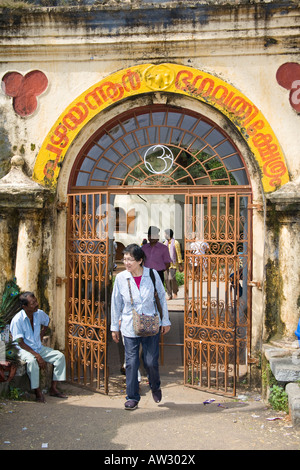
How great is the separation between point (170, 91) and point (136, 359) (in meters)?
3.30

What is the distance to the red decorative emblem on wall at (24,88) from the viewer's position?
21.1 ft

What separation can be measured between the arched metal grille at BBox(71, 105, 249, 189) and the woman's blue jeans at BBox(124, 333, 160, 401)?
86.0 inches

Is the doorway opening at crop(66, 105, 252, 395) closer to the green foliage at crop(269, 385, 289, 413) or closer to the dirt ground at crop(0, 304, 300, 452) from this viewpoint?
the dirt ground at crop(0, 304, 300, 452)

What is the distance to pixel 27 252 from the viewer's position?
20.2 feet

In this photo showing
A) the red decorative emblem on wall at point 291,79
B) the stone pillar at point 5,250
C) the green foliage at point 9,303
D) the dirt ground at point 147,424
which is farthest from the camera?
the stone pillar at point 5,250

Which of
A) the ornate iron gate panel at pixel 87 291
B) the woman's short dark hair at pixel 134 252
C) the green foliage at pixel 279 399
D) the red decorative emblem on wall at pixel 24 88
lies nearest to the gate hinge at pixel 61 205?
the ornate iron gate panel at pixel 87 291

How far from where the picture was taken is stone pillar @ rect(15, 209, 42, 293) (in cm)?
617

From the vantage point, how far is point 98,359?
6.05m

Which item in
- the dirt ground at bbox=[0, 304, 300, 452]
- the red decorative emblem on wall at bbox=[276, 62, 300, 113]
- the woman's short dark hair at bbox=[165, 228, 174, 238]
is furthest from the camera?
the woman's short dark hair at bbox=[165, 228, 174, 238]

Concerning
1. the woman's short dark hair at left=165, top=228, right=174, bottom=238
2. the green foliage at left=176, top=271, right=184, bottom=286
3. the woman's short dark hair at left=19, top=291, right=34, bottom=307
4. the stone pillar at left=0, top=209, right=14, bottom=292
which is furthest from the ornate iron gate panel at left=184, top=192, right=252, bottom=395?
the green foliage at left=176, top=271, right=184, bottom=286

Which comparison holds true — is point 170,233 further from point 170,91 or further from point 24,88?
point 24,88

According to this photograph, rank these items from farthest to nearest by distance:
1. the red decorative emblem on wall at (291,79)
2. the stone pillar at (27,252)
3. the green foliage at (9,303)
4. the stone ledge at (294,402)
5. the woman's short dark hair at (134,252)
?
the stone pillar at (27,252)
the red decorative emblem on wall at (291,79)
the green foliage at (9,303)
the woman's short dark hair at (134,252)
the stone ledge at (294,402)

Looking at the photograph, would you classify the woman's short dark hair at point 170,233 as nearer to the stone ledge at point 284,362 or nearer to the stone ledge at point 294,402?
the stone ledge at point 284,362

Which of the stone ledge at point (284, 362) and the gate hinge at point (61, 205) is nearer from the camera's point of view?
the stone ledge at point (284, 362)
